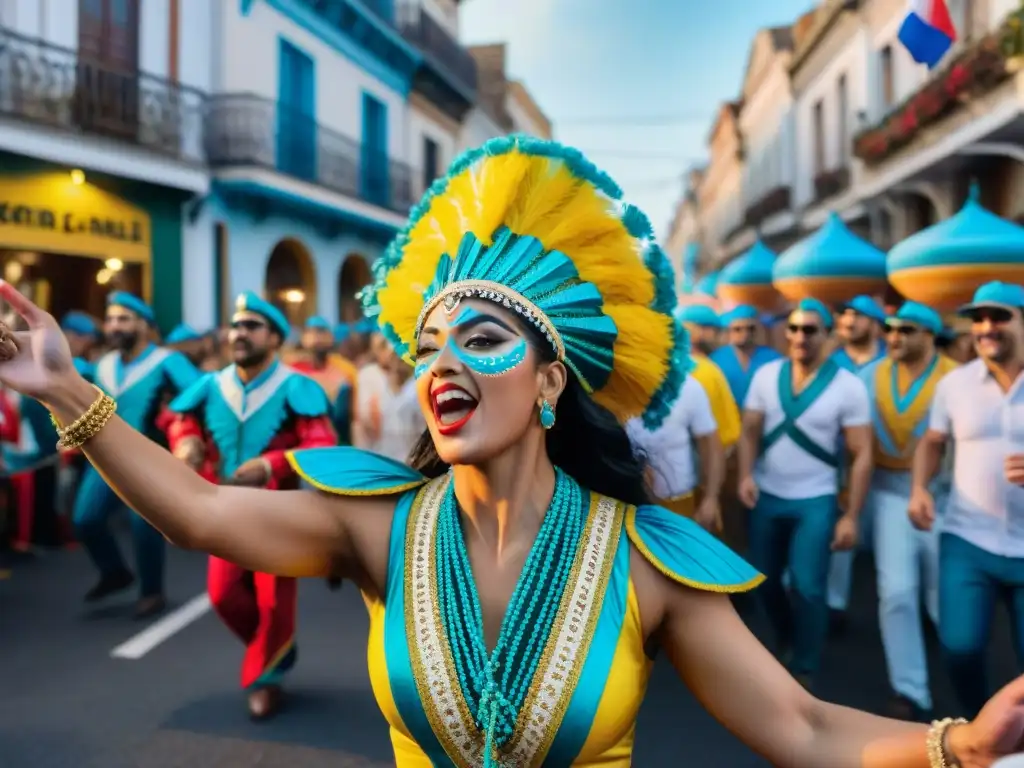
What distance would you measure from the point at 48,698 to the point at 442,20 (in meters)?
24.8

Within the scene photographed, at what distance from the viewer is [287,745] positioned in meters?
4.12

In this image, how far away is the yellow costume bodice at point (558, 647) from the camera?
1783 millimetres

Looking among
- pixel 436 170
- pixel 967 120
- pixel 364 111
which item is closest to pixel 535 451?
pixel 967 120

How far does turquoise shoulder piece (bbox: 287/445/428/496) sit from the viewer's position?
199 cm

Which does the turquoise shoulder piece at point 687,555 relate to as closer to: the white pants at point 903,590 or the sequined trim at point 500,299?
the sequined trim at point 500,299

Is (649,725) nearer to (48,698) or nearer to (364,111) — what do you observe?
(48,698)

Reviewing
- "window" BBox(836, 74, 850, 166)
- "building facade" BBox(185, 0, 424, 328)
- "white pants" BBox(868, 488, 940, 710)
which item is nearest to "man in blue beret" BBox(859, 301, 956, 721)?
"white pants" BBox(868, 488, 940, 710)

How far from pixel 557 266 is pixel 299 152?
16069 millimetres

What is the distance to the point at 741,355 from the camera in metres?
7.53

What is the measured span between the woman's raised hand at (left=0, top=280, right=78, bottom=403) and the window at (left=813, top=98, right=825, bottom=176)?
79.1ft

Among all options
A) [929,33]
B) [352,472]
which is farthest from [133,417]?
[929,33]

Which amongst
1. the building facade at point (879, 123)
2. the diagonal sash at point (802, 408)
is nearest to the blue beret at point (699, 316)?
the building facade at point (879, 123)

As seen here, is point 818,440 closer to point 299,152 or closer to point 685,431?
point 685,431

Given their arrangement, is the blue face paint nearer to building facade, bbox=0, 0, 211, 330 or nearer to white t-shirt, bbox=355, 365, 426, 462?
white t-shirt, bbox=355, 365, 426, 462
